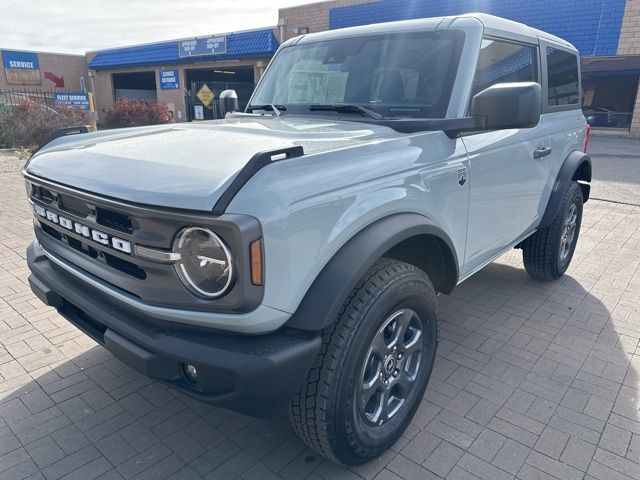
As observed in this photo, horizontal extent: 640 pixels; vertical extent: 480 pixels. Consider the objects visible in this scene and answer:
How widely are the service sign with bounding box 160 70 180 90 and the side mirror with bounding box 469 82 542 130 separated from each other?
27.9 meters

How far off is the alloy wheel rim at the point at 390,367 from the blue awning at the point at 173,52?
69.5ft

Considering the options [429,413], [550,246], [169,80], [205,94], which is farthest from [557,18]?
[169,80]

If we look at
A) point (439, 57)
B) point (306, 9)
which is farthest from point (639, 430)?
point (306, 9)

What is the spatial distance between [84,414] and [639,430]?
3.06 metres

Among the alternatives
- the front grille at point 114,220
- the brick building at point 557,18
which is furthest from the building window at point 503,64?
the brick building at point 557,18

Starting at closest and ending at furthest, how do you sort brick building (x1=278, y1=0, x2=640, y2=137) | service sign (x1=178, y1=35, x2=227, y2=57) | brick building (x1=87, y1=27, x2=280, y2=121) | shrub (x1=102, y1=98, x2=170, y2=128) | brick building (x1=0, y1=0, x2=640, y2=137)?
brick building (x1=278, y1=0, x2=640, y2=137)
brick building (x1=0, y1=0, x2=640, y2=137)
shrub (x1=102, y1=98, x2=170, y2=128)
brick building (x1=87, y1=27, x2=280, y2=121)
service sign (x1=178, y1=35, x2=227, y2=57)

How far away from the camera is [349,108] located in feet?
9.77

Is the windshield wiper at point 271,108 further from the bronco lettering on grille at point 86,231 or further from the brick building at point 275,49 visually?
the brick building at point 275,49

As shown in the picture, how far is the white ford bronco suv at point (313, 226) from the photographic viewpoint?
1744 mm

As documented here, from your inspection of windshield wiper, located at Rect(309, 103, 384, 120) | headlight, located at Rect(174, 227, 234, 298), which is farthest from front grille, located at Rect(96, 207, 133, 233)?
windshield wiper, located at Rect(309, 103, 384, 120)

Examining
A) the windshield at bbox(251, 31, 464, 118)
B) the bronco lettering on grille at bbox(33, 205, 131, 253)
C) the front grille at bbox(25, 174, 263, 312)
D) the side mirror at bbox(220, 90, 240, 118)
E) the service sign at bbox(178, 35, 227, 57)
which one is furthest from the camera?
the service sign at bbox(178, 35, 227, 57)

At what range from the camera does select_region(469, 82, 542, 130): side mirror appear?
233 cm

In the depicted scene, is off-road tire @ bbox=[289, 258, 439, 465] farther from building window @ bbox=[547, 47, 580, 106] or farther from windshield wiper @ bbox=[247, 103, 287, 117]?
building window @ bbox=[547, 47, 580, 106]

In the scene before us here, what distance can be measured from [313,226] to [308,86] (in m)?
1.86
